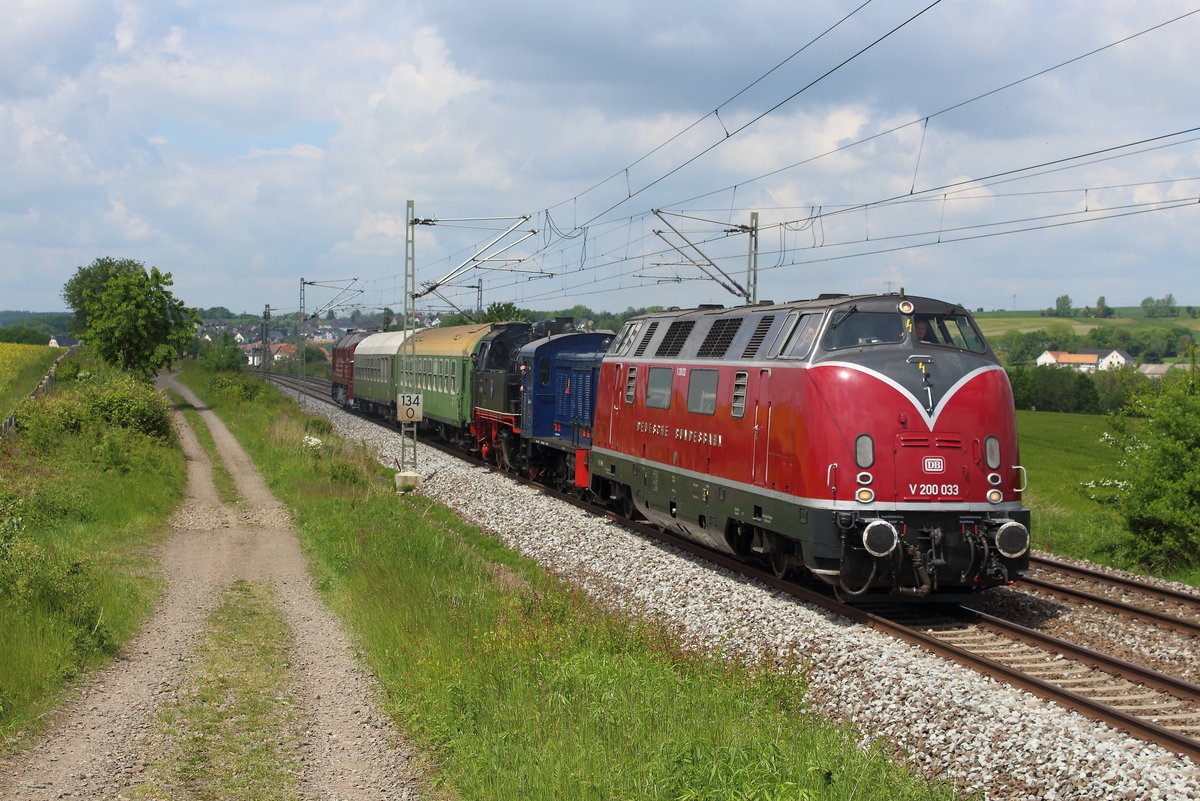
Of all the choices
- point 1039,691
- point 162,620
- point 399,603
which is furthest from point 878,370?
point 162,620

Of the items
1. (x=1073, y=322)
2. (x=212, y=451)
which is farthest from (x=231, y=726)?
(x=1073, y=322)

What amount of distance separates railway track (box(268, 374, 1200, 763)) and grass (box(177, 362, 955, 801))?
6.53 ft

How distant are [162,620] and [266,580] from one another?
303 centimetres

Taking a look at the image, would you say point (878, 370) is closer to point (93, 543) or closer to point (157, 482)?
point (93, 543)

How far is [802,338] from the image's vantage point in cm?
1255

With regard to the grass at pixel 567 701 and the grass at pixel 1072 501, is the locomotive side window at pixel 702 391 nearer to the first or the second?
the grass at pixel 567 701

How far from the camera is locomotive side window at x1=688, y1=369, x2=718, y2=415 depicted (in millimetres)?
14789

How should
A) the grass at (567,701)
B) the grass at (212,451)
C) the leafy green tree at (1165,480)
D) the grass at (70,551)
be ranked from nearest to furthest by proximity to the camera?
the grass at (567,701), the grass at (70,551), the leafy green tree at (1165,480), the grass at (212,451)

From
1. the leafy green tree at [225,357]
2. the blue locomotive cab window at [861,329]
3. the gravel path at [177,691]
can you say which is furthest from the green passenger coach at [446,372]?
the leafy green tree at [225,357]

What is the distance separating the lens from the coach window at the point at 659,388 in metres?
16.7

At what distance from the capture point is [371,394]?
48.1 m

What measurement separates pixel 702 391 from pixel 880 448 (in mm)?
3957

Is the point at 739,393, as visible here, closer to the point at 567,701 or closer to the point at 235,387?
the point at 567,701

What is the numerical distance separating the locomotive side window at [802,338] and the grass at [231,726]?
275 inches
